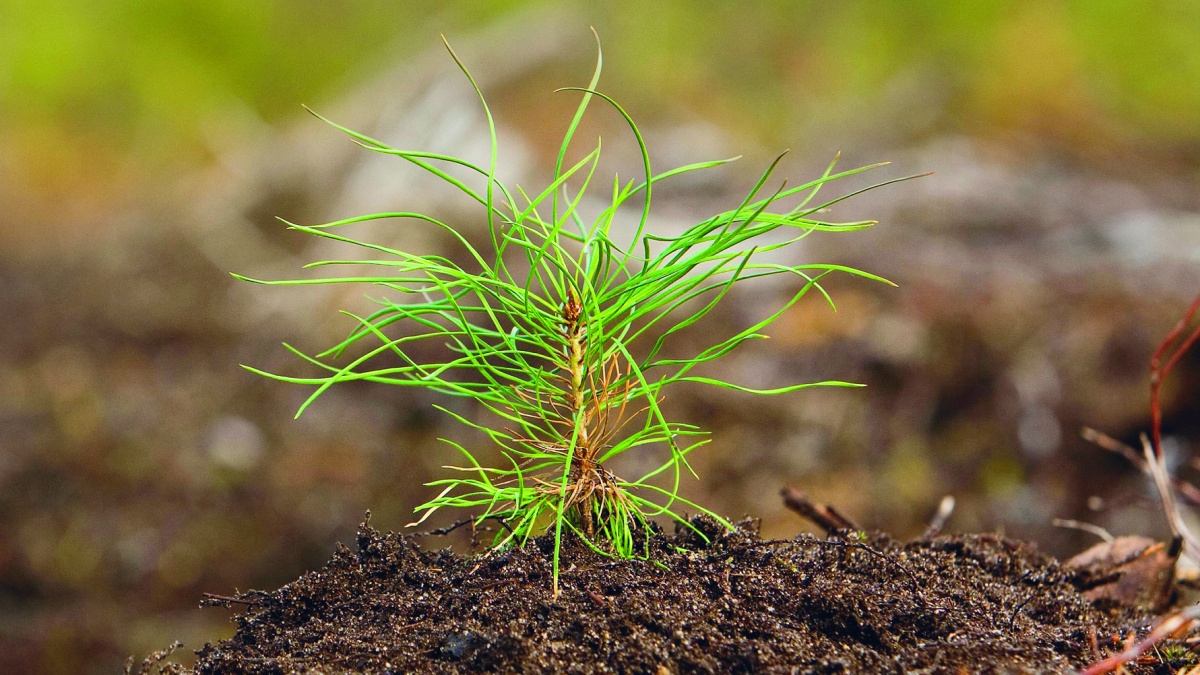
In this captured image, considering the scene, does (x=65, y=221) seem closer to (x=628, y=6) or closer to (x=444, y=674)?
(x=628, y=6)

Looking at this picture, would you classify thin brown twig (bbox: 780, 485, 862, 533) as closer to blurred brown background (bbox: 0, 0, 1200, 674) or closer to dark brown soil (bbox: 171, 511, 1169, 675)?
dark brown soil (bbox: 171, 511, 1169, 675)

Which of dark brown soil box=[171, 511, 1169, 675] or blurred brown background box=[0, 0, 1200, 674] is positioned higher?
blurred brown background box=[0, 0, 1200, 674]

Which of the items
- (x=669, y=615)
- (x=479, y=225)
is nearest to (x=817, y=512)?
(x=669, y=615)

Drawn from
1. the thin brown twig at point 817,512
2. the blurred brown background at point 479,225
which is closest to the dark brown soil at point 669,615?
the thin brown twig at point 817,512

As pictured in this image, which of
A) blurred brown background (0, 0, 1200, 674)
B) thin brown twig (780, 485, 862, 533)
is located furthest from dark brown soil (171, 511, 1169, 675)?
blurred brown background (0, 0, 1200, 674)

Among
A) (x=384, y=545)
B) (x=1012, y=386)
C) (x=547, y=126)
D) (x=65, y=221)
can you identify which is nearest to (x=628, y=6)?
(x=547, y=126)

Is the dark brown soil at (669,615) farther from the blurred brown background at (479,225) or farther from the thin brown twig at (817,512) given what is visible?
the blurred brown background at (479,225)

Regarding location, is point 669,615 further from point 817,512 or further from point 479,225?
point 479,225
